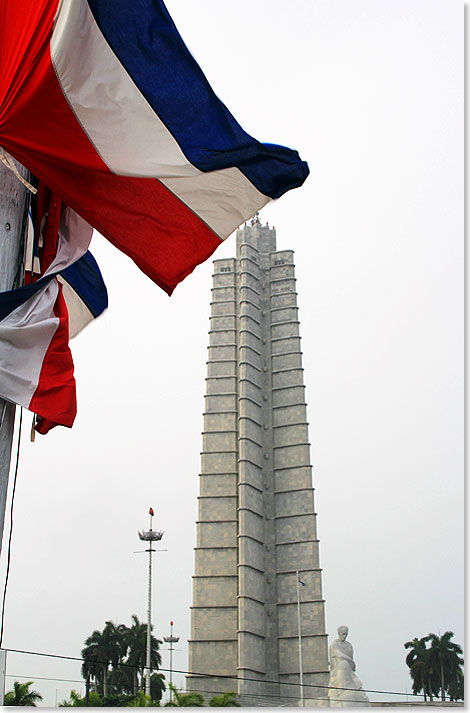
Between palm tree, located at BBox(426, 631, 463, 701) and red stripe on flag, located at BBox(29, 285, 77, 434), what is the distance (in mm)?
42640

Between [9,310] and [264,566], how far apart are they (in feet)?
97.1

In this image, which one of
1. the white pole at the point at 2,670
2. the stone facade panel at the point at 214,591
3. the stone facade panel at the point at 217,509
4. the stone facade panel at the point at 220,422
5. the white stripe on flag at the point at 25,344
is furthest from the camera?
the stone facade panel at the point at 220,422

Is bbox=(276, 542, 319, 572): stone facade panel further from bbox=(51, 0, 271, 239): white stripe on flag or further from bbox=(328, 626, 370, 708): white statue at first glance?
bbox=(51, 0, 271, 239): white stripe on flag

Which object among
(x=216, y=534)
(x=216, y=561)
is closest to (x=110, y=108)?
(x=216, y=561)

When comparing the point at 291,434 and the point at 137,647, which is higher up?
the point at 291,434

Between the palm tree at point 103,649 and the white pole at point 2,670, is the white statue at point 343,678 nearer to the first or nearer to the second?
the white pole at point 2,670

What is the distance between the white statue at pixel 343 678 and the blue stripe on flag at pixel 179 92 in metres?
16.0

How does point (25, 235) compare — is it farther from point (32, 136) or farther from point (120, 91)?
point (120, 91)

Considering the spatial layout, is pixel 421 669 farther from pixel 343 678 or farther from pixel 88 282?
pixel 88 282

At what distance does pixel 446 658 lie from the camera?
1641 inches

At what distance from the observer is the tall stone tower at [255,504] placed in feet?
94.9

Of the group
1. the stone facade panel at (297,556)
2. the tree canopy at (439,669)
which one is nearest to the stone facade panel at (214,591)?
the stone facade panel at (297,556)

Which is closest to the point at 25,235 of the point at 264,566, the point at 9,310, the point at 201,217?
the point at 9,310

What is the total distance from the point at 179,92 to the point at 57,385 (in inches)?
52.2
